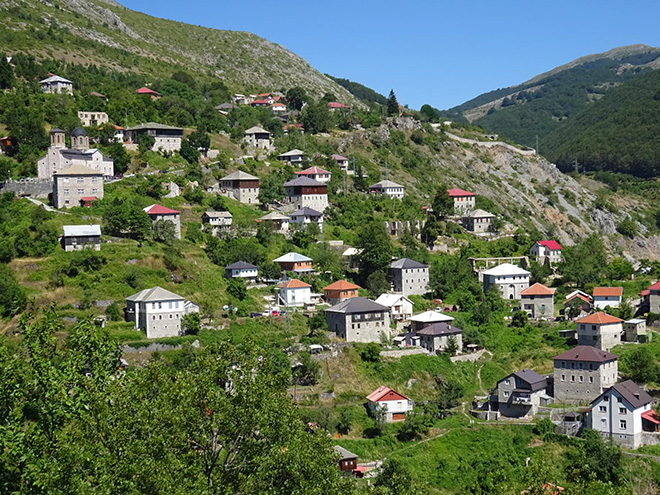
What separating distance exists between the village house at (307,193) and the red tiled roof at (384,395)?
1328 inches

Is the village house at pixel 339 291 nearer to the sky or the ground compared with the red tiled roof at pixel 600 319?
nearer to the sky

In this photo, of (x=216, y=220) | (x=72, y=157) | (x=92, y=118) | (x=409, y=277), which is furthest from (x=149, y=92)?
(x=409, y=277)

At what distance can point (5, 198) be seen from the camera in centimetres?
7225

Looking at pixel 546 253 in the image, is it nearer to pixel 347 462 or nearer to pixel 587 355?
pixel 587 355

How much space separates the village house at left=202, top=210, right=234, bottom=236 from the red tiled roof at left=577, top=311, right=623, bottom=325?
3284 cm

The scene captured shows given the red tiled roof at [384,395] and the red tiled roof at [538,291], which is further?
the red tiled roof at [538,291]

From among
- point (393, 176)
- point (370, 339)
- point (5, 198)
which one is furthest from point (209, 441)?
point (393, 176)

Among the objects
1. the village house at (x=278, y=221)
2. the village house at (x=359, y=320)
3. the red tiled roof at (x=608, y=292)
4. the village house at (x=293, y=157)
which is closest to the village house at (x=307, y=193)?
the village house at (x=278, y=221)

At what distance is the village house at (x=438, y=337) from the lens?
64.5m

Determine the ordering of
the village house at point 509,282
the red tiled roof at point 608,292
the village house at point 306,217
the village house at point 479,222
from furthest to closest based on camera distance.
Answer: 1. the village house at point 479,222
2. the village house at point 306,217
3. the village house at point 509,282
4. the red tiled roof at point 608,292

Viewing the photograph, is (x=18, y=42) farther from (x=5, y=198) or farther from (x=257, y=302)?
(x=257, y=302)

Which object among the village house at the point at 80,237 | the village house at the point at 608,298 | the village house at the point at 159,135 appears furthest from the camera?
the village house at the point at 159,135

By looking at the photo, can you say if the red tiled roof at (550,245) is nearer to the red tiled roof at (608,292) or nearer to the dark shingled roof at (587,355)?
the red tiled roof at (608,292)

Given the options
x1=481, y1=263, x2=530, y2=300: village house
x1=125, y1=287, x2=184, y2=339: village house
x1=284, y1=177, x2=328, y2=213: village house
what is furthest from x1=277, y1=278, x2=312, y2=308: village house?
x1=284, y1=177, x2=328, y2=213: village house
